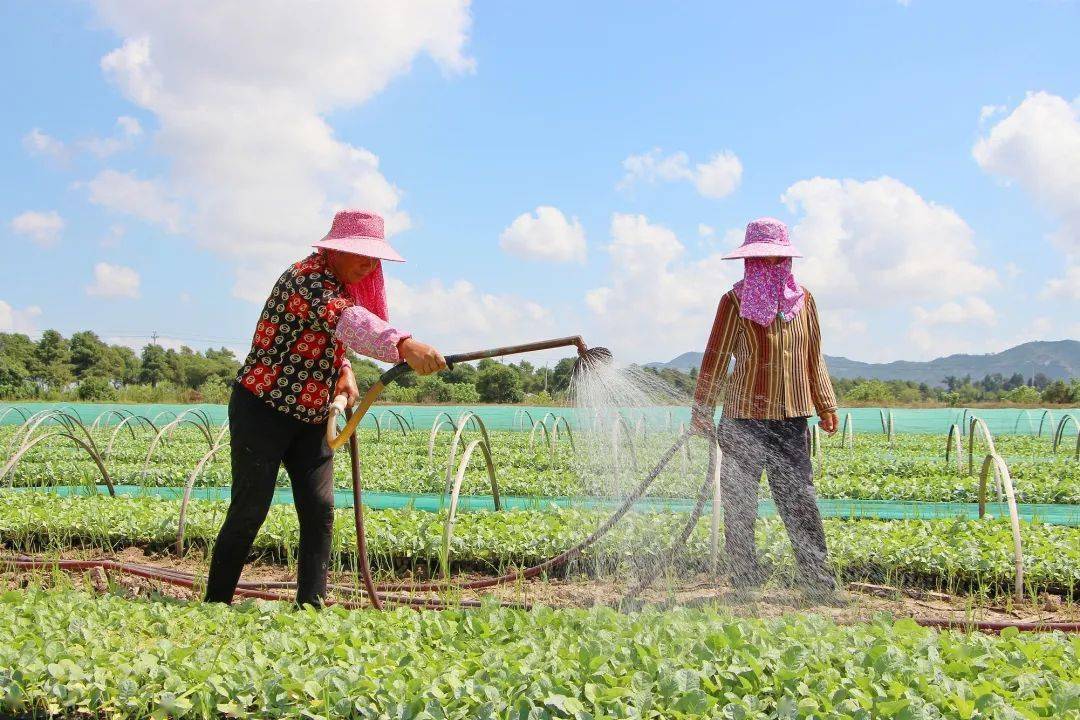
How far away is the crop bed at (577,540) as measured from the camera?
13.7ft

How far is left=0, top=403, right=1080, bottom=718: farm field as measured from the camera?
226 centimetres

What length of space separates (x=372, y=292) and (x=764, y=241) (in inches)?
75.5

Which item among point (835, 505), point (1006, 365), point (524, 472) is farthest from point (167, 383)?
point (1006, 365)

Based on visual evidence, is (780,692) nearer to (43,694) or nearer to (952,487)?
(43,694)

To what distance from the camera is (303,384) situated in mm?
3166

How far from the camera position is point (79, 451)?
40.3 feet

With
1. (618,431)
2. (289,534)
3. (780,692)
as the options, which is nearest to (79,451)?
(289,534)

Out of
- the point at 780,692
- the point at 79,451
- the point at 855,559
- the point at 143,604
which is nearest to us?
A: the point at 780,692

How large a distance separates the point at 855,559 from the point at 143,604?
A: 336 centimetres

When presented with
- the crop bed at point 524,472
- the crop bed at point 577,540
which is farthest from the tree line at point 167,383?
the crop bed at point 577,540

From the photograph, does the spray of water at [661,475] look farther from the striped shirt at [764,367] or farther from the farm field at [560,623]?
the striped shirt at [764,367]

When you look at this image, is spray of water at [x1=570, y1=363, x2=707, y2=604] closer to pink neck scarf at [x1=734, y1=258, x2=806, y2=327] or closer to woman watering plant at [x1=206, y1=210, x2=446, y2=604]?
pink neck scarf at [x1=734, y1=258, x2=806, y2=327]

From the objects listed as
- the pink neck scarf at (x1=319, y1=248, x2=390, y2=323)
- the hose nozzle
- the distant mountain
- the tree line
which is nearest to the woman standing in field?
the hose nozzle

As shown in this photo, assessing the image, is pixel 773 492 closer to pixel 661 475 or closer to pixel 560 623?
pixel 661 475
